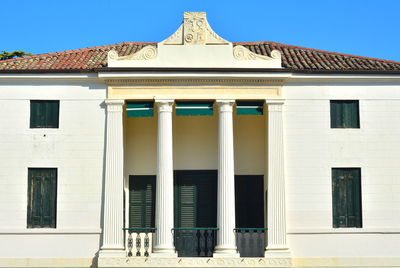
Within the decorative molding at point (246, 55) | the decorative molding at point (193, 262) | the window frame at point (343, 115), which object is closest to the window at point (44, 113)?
the decorative molding at point (193, 262)

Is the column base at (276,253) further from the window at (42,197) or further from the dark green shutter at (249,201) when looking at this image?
the window at (42,197)

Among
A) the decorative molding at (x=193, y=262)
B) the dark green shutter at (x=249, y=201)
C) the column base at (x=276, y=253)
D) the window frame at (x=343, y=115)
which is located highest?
the window frame at (x=343, y=115)

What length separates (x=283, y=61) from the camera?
93.4ft

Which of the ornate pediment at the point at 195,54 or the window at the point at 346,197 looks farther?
the ornate pediment at the point at 195,54

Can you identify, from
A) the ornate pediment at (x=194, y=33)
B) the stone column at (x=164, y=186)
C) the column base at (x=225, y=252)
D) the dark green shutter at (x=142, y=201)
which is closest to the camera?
the column base at (x=225, y=252)

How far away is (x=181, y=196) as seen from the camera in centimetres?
2858

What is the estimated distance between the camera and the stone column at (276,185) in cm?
2594

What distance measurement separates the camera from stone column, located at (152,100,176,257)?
2594 cm

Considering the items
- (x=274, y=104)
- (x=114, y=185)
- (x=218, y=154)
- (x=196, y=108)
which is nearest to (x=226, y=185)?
(x=218, y=154)

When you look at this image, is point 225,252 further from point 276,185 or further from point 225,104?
point 225,104

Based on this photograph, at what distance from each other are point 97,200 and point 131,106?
3633mm

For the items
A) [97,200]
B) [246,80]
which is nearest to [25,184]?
[97,200]

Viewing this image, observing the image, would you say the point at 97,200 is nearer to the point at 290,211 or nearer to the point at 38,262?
the point at 38,262

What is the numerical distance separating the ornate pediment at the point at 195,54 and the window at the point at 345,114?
105 inches
